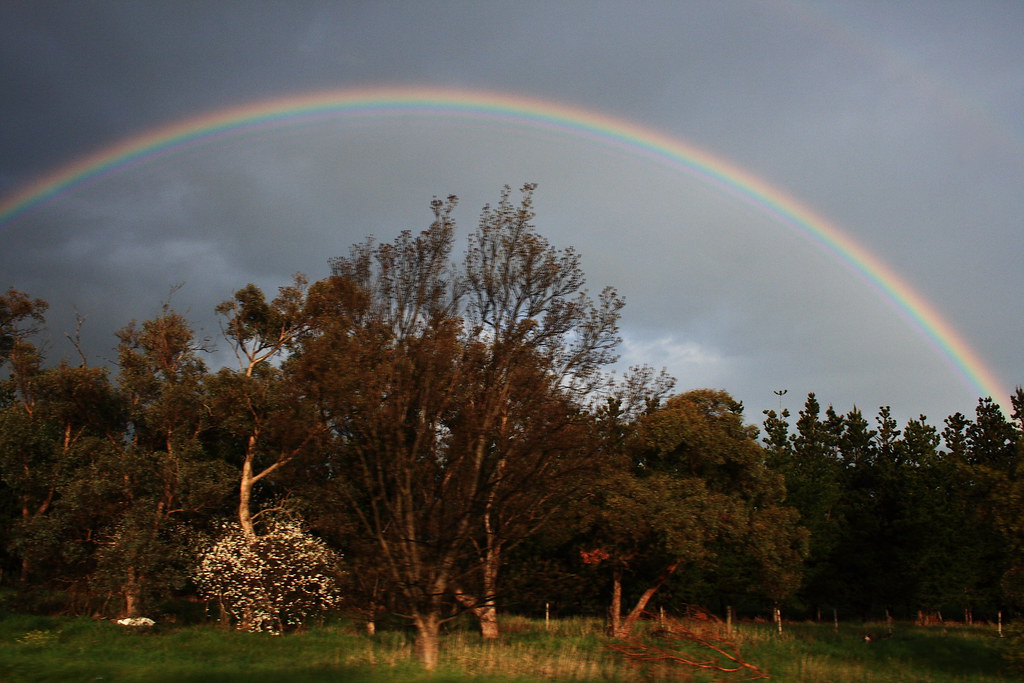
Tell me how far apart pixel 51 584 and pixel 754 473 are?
28050mm

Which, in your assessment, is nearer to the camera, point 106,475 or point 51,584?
point 106,475

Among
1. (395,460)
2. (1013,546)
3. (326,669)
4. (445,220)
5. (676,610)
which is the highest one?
(445,220)

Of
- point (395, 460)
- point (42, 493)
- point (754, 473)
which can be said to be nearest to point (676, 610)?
point (754, 473)

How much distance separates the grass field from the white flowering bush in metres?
1.03

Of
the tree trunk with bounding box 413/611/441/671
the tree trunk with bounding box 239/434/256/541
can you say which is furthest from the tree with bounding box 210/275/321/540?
the tree trunk with bounding box 413/611/441/671

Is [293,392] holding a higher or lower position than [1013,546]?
higher

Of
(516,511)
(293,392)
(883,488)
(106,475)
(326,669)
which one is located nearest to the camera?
(326,669)

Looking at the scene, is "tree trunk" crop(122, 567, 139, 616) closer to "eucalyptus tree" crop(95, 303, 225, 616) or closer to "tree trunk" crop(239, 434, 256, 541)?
"eucalyptus tree" crop(95, 303, 225, 616)

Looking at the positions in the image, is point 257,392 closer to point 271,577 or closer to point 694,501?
point 271,577

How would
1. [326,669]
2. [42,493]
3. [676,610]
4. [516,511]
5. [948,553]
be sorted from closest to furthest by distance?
1. [326,669]
2. [516,511]
3. [42,493]
4. [676,610]
5. [948,553]

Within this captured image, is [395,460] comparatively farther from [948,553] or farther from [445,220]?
[948,553]

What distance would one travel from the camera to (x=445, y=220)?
17312 millimetres

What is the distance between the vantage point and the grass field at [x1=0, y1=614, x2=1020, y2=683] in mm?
13641

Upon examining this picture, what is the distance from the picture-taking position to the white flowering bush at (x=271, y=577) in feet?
79.4
